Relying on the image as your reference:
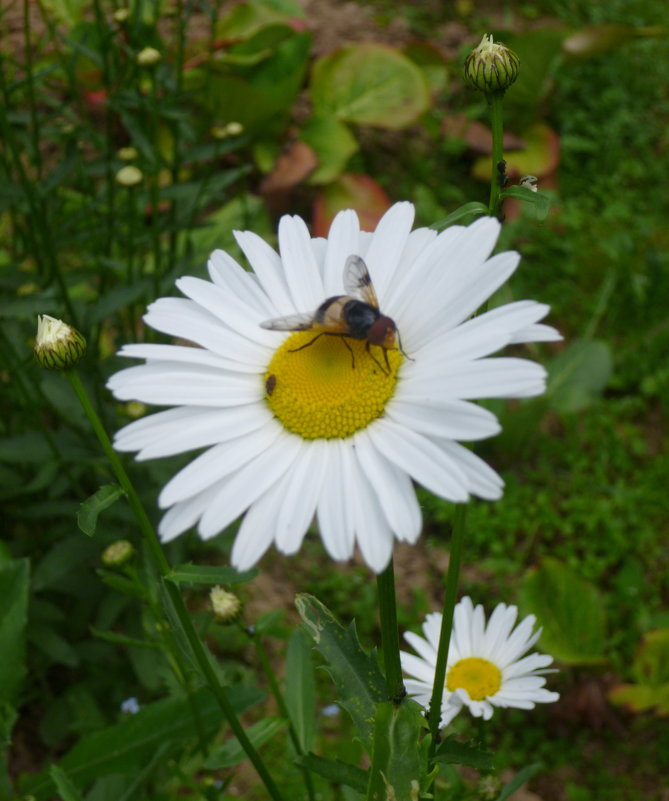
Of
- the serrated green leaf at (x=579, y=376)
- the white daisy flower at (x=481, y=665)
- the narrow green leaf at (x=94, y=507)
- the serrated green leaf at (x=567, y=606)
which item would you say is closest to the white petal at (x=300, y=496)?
the narrow green leaf at (x=94, y=507)

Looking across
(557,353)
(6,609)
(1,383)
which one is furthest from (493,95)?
(557,353)

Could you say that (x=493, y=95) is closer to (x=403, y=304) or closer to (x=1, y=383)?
(x=403, y=304)

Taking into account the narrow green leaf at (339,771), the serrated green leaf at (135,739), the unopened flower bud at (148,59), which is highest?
the unopened flower bud at (148,59)

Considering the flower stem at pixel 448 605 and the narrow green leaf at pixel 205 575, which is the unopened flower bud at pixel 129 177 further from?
the flower stem at pixel 448 605

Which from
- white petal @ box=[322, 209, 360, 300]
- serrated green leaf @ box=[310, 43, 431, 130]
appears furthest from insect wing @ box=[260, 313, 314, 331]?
serrated green leaf @ box=[310, 43, 431, 130]

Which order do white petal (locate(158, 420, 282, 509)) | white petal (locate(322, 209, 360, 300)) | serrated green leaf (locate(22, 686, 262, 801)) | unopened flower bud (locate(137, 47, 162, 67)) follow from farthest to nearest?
1. unopened flower bud (locate(137, 47, 162, 67))
2. serrated green leaf (locate(22, 686, 262, 801))
3. white petal (locate(322, 209, 360, 300))
4. white petal (locate(158, 420, 282, 509))

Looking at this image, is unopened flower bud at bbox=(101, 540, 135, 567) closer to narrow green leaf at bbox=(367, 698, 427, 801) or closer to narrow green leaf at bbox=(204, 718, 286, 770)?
narrow green leaf at bbox=(204, 718, 286, 770)
